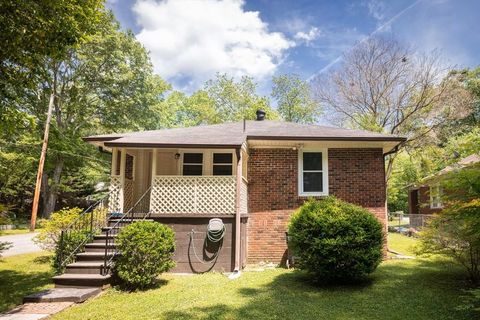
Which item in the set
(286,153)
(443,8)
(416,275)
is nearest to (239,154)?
(286,153)

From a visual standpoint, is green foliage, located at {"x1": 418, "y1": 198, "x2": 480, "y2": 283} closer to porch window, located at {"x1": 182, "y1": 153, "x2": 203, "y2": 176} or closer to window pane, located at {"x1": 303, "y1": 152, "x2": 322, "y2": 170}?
window pane, located at {"x1": 303, "y1": 152, "x2": 322, "y2": 170}

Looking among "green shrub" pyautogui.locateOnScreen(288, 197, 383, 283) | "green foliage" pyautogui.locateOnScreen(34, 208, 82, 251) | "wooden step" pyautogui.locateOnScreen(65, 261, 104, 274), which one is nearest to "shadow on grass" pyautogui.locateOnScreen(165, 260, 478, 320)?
"green shrub" pyautogui.locateOnScreen(288, 197, 383, 283)

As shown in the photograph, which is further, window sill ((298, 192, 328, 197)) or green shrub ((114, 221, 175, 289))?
window sill ((298, 192, 328, 197))

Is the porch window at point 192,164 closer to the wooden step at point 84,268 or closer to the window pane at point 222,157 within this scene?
the window pane at point 222,157

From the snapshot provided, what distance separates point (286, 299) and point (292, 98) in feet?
98.2

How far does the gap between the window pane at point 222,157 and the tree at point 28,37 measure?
231 inches

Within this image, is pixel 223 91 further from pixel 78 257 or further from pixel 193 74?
pixel 78 257

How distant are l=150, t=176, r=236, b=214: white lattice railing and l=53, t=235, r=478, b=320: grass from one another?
1871 mm

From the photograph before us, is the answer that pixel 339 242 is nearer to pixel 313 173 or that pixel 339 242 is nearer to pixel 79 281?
pixel 313 173

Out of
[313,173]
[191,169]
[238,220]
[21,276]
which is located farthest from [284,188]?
[21,276]

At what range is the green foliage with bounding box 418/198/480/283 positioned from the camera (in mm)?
6266

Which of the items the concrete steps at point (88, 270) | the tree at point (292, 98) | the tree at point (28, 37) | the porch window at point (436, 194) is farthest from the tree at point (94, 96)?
the porch window at point (436, 194)

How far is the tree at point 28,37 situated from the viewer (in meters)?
5.46

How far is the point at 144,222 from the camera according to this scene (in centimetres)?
737
